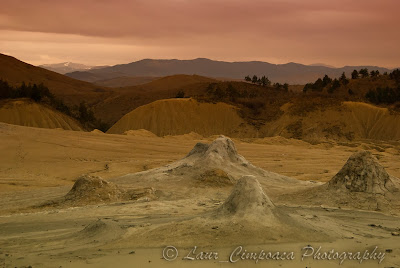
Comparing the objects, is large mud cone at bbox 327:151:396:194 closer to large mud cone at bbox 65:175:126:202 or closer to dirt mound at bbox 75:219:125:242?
large mud cone at bbox 65:175:126:202

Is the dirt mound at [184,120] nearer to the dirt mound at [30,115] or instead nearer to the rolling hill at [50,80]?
the dirt mound at [30,115]

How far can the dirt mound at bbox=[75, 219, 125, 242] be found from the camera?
6416mm

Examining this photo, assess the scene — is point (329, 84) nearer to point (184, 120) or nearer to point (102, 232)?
point (184, 120)

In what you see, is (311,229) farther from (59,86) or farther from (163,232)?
(59,86)

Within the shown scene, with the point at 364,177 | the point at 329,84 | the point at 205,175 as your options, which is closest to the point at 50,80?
the point at 329,84

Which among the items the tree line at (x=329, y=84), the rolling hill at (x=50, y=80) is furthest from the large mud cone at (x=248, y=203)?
the rolling hill at (x=50, y=80)

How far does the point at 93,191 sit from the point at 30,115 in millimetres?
23893

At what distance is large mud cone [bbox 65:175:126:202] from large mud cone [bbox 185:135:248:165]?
3.56m

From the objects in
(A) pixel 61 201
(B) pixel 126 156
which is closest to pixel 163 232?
(A) pixel 61 201

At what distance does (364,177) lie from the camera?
34.8 ft

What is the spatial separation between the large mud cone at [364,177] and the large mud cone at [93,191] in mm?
5047

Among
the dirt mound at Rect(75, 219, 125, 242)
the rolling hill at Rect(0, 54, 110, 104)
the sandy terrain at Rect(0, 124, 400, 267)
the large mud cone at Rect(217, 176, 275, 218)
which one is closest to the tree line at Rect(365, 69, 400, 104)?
the sandy terrain at Rect(0, 124, 400, 267)

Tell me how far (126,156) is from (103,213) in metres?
11.8

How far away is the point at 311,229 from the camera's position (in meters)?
6.57
